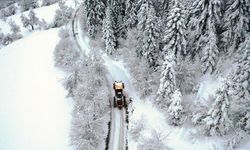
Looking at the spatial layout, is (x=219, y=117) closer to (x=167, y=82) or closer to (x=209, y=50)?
(x=167, y=82)

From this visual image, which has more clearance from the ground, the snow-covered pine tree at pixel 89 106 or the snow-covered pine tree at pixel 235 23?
the snow-covered pine tree at pixel 235 23

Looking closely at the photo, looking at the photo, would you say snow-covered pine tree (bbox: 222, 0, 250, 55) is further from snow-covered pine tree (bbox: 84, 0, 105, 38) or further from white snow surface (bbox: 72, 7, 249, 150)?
snow-covered pine tree (bbox: 84, 0, 105, 38)

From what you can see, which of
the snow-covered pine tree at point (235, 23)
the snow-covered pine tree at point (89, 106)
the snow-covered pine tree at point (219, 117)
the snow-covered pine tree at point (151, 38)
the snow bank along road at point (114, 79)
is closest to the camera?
the snow-covered pine tree at point (219, 117)

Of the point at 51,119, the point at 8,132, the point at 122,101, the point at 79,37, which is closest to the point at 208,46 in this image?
the point at 122,101

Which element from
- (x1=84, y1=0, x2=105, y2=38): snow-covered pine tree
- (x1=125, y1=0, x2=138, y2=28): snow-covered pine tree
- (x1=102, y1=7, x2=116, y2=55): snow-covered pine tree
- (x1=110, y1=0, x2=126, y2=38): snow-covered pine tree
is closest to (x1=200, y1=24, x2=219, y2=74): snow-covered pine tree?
(x1=125, y1=0, x2=138, y2=28): snow-covered pine tree

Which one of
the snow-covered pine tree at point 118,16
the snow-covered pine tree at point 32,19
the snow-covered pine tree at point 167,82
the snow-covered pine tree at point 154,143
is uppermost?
the snow-covered pine tree at point 32,19

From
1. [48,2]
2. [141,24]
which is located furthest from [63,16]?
→ [141,24]

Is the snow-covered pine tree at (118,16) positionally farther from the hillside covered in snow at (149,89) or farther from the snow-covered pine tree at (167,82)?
the snow-covered pine tree at (167,82)

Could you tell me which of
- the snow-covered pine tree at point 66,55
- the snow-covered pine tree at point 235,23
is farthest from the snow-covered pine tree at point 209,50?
the snow-covered pine tree at point 66,55
